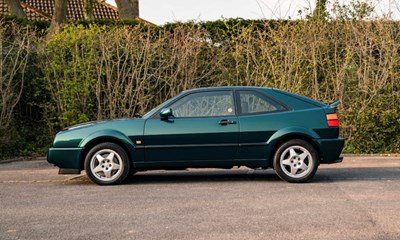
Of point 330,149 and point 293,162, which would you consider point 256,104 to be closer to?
point 293,162

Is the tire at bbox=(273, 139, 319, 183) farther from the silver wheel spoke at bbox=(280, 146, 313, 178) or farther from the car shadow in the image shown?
the car shadow

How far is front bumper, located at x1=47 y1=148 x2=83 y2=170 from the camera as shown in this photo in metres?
9.95

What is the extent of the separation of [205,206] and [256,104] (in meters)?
2.81

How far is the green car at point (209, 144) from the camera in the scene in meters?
9.84

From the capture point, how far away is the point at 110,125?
32.8 feet

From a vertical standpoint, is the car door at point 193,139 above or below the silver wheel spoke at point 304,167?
above

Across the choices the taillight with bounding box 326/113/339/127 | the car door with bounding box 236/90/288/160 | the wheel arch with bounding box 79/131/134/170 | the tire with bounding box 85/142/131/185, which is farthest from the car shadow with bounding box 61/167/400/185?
the taillight with bounding box 326/113/339/127

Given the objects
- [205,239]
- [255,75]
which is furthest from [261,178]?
[255,75]

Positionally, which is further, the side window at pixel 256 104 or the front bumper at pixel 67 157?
the side window at pixel 256 104

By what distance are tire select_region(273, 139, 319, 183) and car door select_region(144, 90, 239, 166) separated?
2.30 ft

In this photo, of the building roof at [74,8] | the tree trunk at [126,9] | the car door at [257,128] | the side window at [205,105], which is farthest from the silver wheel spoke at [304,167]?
the building roof at [74,8]

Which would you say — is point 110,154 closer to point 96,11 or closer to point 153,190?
point 153,190

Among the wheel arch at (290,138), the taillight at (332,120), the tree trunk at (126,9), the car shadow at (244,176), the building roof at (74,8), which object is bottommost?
the car shadow at (244,176)

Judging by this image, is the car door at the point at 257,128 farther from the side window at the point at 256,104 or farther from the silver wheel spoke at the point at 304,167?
the silver wheel spoke at the point at 304,167
